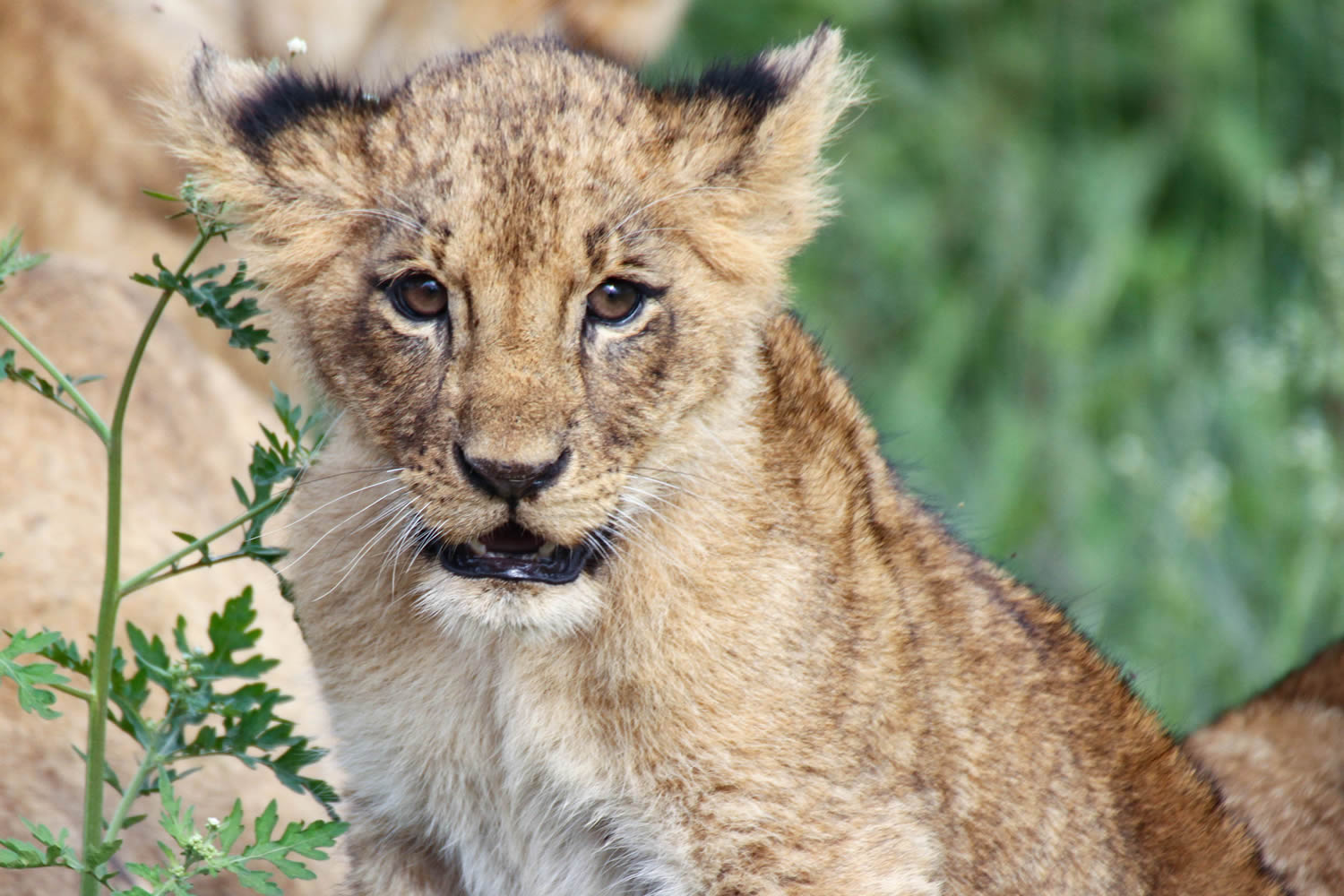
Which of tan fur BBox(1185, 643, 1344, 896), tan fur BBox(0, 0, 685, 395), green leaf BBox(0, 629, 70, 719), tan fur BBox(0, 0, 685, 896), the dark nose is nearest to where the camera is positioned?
the dark nose

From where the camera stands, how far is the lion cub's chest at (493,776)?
107 inches

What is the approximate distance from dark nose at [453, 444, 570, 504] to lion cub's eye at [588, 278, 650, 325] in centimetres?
23

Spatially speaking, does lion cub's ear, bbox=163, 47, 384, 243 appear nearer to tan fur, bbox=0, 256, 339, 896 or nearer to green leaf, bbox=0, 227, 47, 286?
green leaf, bbox=0, 227, 47, 286

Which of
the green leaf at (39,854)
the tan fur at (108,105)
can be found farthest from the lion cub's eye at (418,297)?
the tan fur at (108,105)

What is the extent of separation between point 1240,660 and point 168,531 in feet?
11.4

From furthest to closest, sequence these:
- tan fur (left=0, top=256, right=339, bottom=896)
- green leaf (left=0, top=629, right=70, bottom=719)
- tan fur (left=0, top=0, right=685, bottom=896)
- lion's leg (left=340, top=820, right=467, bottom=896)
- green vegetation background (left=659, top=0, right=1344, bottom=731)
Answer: green vegetation background (left=659, top=0, right=1344, bottom=731)
tan fur (left=0, top=0, right=685, bottom=896)
tan fur (left=0, top=256, right=339, bottom=896)
lion's leg (left=340, top=820, right=467, bottom=896)
green leaf (left=0, top=629, right=70, bottom=719)

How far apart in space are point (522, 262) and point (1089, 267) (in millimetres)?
5346

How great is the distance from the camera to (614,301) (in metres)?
2.55

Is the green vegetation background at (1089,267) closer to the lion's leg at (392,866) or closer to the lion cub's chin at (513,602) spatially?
the lion's leg at (392,866)

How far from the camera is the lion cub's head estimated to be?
96.5 inches

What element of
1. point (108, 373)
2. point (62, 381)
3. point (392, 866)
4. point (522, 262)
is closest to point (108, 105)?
point (108, 373)

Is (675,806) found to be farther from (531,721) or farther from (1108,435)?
(1108,435)

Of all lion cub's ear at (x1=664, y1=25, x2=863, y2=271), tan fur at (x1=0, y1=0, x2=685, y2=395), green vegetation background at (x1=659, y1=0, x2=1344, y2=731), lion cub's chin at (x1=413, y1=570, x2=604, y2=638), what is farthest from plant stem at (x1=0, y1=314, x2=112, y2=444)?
green vegetation background at (x1=659, y1=0, x2=1344, y2=731)

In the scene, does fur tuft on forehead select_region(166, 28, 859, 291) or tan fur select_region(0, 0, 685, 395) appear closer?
fur tuft on forehead select_region(166, 28, 859, 291)
